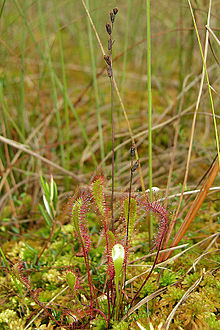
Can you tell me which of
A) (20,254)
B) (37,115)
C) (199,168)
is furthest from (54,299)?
(37,115)

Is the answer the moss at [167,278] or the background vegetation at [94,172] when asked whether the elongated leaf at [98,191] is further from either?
the moss at [167,278]

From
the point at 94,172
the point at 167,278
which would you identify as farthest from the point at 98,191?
the point at 167,278

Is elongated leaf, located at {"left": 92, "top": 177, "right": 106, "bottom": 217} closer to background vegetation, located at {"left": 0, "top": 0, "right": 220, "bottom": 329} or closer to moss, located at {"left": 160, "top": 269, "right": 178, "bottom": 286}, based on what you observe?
background vegetation, located at {"left": 0, "top": 0, "right": 220, "bottom": 329}

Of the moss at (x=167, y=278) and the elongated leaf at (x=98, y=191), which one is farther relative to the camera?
the moss at (x=167, y=278)

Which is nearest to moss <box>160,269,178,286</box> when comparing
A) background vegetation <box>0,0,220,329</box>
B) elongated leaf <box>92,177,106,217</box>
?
background vegetation <box>0,0,220,329</box>

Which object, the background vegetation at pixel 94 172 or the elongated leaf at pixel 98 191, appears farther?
the background vegetation at pixel 94 172

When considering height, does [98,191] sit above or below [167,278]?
above

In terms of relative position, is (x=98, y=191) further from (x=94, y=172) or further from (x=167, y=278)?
(x=167, y=278)

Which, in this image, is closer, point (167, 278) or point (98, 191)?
point (98, 191)

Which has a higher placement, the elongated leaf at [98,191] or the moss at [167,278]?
the elongated leaf at [98,191]

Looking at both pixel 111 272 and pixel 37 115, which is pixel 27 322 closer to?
pixel 111 272

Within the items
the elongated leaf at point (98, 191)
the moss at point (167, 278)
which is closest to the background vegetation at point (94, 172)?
the moss at point (167, 278)
